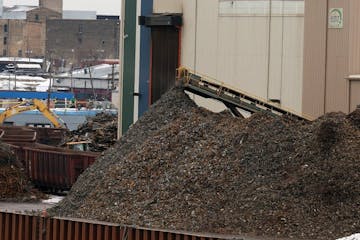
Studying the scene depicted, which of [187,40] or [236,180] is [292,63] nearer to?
[187,40]

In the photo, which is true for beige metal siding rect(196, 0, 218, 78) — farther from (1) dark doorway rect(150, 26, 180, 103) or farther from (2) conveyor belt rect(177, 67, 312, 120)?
(2) conveyor belt rect(177, 67, 312, 120)

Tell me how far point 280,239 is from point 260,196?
1.19m

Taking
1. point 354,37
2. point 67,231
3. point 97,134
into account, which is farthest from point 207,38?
point 67,231

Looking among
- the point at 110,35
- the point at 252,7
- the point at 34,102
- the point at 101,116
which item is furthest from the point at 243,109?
the point at 110,35

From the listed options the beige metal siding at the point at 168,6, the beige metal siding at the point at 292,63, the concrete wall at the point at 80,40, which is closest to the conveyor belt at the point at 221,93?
the beige metal siding at the point at 292,63

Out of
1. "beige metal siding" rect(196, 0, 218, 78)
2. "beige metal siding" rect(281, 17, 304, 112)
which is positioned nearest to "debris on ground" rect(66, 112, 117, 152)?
"beige metal siding" rect(196, 0, 218, 78)

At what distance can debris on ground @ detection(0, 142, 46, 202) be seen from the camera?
89.9 ft

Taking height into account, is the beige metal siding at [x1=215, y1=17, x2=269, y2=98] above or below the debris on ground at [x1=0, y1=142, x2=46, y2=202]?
above

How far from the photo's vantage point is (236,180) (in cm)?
1797

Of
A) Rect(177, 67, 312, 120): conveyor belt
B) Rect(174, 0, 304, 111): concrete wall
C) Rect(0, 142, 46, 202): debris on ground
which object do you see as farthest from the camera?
Rect(174, 0, 304, 111): concrete wall

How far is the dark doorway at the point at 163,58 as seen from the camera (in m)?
31.4

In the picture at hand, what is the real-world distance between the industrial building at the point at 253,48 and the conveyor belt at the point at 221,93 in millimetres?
2950

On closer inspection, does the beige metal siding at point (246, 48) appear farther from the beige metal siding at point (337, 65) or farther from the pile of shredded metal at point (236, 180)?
the pile of shredded metal at point (236, 180)

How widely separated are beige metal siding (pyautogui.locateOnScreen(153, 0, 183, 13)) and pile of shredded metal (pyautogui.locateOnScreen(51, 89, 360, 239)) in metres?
11.2
